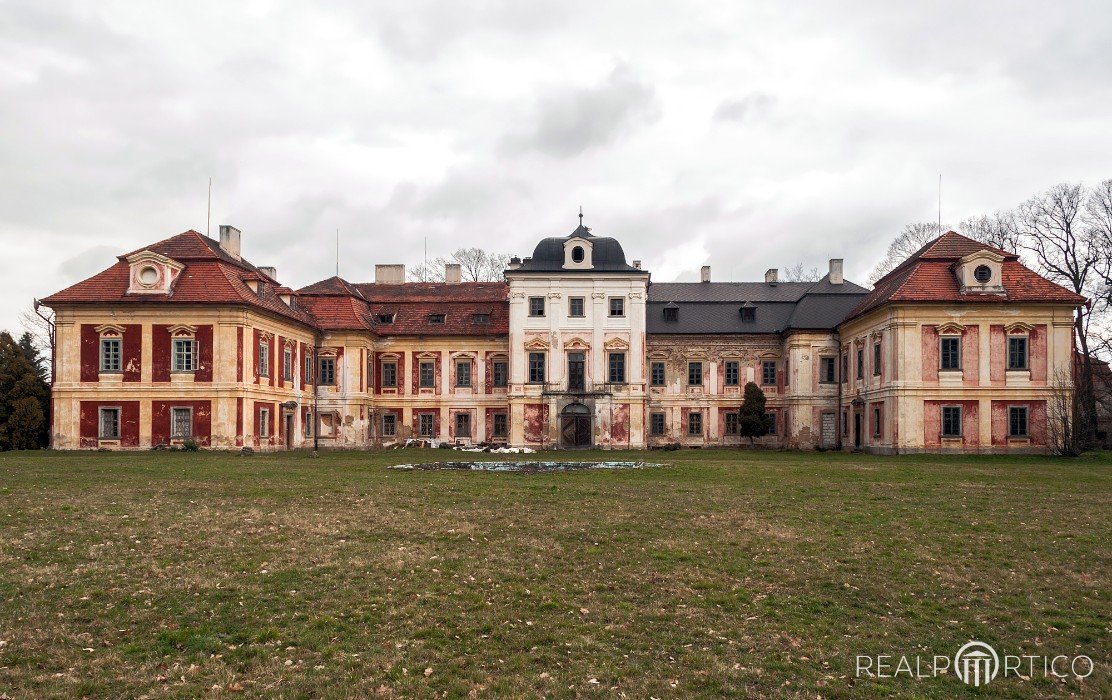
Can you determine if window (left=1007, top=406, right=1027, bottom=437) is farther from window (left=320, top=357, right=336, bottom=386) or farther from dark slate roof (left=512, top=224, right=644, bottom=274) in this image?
window (left=320, top=357, right=336, bottom=386)

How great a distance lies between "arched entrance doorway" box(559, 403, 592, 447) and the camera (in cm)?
3944

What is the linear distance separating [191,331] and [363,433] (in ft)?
36.0

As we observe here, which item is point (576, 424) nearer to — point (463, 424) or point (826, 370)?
point (463, 424)

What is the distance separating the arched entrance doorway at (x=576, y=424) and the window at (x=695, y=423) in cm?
722

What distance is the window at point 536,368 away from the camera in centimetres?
4006

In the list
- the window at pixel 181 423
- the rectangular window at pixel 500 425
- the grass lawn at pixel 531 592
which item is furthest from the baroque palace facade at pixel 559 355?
the grass lawn at pixel 531 592

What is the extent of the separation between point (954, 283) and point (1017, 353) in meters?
4.07

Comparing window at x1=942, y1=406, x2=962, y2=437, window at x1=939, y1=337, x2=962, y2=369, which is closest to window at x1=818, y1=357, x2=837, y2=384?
window at x1=939, y1=337, x2=962, y2=369

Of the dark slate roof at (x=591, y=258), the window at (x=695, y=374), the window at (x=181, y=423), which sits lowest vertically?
the window at (x=181, y=423)

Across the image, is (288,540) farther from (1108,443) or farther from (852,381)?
(1108,443)

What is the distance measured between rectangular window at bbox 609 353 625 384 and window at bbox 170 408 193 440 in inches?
789

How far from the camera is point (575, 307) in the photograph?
3988 centimetres

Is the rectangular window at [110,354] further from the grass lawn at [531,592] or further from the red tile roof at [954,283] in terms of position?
the red tile roof at [954,283]

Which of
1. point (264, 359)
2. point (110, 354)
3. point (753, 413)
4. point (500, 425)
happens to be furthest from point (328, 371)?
point (753, 413)
